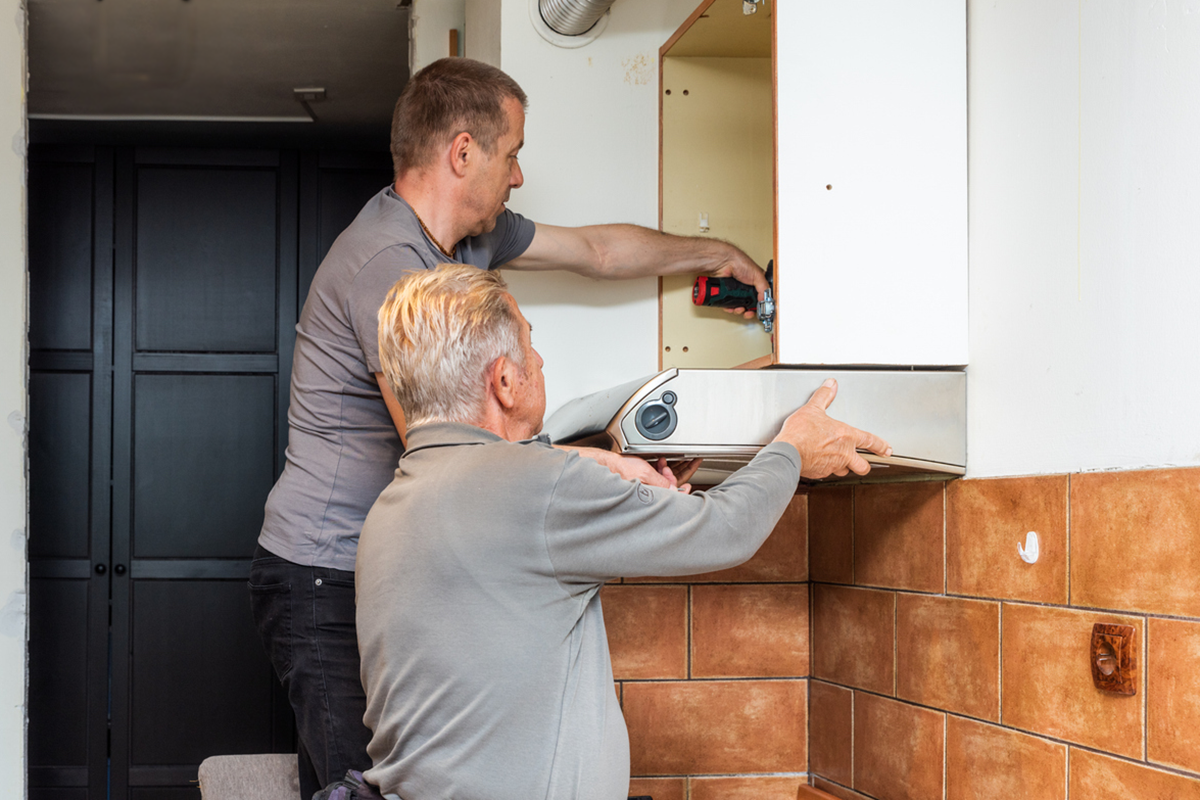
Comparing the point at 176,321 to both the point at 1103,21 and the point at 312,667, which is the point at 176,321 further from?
the point at 1103,21

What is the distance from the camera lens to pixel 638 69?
2.03 metres

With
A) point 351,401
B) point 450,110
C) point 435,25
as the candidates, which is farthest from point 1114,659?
point 435,25

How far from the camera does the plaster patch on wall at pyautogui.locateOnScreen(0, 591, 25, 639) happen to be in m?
2.38

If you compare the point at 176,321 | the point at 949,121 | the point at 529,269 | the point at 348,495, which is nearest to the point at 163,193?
the point at 176,321

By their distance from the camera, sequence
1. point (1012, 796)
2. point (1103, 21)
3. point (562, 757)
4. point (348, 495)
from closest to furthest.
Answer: point (562, 757) → point (1103, 21) → point (1012, 796) → point (348, 495)

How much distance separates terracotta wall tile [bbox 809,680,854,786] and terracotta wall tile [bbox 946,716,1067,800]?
1.05ft

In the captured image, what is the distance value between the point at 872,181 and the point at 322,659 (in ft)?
3.30

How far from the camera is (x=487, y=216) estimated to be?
1669 millimetres

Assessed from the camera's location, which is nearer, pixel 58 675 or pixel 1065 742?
pixel 1065 742

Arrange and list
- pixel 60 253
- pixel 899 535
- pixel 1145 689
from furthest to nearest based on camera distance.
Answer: pixel 60 253 → pixel 899 535 → pixel 1145 689

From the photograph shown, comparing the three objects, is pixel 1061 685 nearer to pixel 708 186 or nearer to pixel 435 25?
pixel 708 186

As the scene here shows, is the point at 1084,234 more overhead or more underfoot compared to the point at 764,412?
more overhead

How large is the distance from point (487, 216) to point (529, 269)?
0.92ft

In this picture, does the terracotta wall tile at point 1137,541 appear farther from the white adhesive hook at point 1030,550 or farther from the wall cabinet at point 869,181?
the wall cabinet at point 869,181
